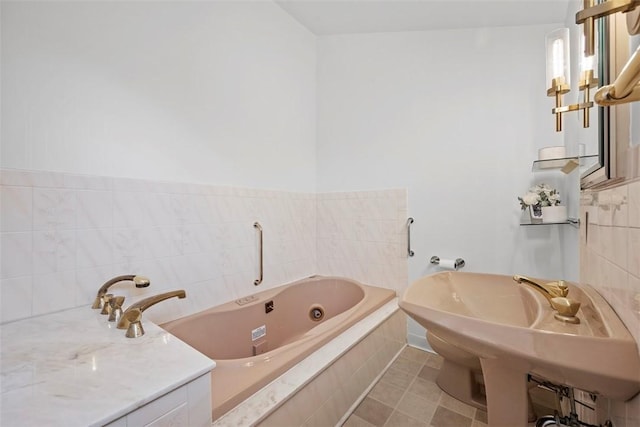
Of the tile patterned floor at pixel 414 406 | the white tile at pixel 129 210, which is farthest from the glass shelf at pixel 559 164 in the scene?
the white tile at pixel 129 210

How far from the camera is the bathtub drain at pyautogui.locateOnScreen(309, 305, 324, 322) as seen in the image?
2.27 m

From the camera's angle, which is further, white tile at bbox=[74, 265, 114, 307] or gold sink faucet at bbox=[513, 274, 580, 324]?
white tile at bbox=[74, 265, 114, 307]

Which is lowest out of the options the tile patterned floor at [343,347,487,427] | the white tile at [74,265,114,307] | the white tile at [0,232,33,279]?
the tile patterned floor at [343,347,487,427]

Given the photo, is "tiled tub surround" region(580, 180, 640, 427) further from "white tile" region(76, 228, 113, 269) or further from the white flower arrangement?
"white tile" region(76, 228, 113, 269)

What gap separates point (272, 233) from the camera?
2.14 m

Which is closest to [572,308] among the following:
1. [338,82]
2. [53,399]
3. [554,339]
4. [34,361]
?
[554,339]

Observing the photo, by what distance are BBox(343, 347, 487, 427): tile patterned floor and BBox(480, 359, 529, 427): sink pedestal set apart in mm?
812

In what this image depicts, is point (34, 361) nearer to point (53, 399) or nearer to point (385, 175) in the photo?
point (53, 399)

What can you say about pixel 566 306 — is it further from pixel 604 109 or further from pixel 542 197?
pixel 542 197

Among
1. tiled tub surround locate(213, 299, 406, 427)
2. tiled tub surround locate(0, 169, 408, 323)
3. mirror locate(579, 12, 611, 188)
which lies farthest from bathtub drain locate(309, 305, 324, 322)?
mirror locate(579, 12, 611, 188)

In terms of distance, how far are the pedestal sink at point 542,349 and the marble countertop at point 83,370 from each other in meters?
0.72

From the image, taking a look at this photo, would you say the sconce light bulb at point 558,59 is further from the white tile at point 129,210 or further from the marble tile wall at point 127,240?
the white tile at point 129,210

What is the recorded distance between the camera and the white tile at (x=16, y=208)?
1049 mm

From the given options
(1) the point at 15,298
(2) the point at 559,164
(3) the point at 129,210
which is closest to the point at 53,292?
(1) the point at 15,298
